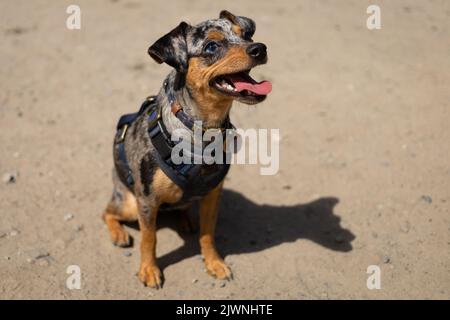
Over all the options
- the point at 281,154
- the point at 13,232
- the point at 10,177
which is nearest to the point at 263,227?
the point at 281,154

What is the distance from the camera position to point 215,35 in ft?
15.3

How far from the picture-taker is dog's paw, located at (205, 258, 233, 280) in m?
5.61

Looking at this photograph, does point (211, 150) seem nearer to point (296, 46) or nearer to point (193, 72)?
point (193, 72)

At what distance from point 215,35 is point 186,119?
0.76 metres

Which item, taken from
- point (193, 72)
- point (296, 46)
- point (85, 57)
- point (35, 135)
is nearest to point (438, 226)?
point (193, 72)

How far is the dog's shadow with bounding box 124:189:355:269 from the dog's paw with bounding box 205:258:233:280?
0.96 feet

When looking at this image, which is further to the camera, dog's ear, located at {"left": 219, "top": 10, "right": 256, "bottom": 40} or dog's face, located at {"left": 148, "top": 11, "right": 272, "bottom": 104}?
dog's ear, located at {"left": 219, "top": 10, "right": 256, "bottom": 40}

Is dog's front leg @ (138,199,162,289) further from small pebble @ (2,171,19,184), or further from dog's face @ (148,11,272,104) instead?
small pebble @ (2,171,19,184)

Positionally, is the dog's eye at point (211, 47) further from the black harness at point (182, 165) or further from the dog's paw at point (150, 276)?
the dog's paw at point (150, 276)

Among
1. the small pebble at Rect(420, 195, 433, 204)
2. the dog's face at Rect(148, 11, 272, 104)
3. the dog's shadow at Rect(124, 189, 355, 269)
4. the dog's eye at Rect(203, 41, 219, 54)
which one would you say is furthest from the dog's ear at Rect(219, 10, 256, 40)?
the small pebble at Rect(420, 195, 433, 204)

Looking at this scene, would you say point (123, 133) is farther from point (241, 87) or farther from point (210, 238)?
point (241, 87)

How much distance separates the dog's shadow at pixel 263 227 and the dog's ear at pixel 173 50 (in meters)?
2.27

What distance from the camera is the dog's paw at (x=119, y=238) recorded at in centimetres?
592
